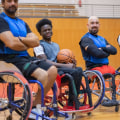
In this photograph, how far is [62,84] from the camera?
3000mm

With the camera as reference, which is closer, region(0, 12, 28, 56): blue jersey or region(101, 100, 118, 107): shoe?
region(0, 12, 28, 56): blue jersey

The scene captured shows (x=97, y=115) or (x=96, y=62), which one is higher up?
(x=96, y=62)

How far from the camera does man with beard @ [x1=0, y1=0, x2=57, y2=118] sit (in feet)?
8.11

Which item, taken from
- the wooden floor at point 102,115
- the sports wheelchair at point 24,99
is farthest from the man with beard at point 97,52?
the sports wheelchair at point 24,99

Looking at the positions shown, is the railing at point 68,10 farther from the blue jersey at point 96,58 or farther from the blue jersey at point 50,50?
the blue jersey at point 50,50

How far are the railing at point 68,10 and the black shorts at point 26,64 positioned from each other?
843 centimetres

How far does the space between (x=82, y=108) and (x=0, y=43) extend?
3.41ft

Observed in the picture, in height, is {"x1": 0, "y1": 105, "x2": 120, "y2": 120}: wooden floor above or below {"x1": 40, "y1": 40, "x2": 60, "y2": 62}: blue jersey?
below

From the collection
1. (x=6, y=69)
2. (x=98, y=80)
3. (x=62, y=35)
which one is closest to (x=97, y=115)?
(x=98, y=80)

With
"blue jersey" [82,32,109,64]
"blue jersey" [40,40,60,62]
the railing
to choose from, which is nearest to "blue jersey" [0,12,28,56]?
"blue jersey" [40,40,60,62]

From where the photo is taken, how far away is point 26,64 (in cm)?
253

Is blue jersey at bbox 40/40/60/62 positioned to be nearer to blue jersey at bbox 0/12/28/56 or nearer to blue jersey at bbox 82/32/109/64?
blue jersey at bbox 0/12/28/56

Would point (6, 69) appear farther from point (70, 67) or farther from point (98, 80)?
point (98, 80)

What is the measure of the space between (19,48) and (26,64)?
15 centimetres
